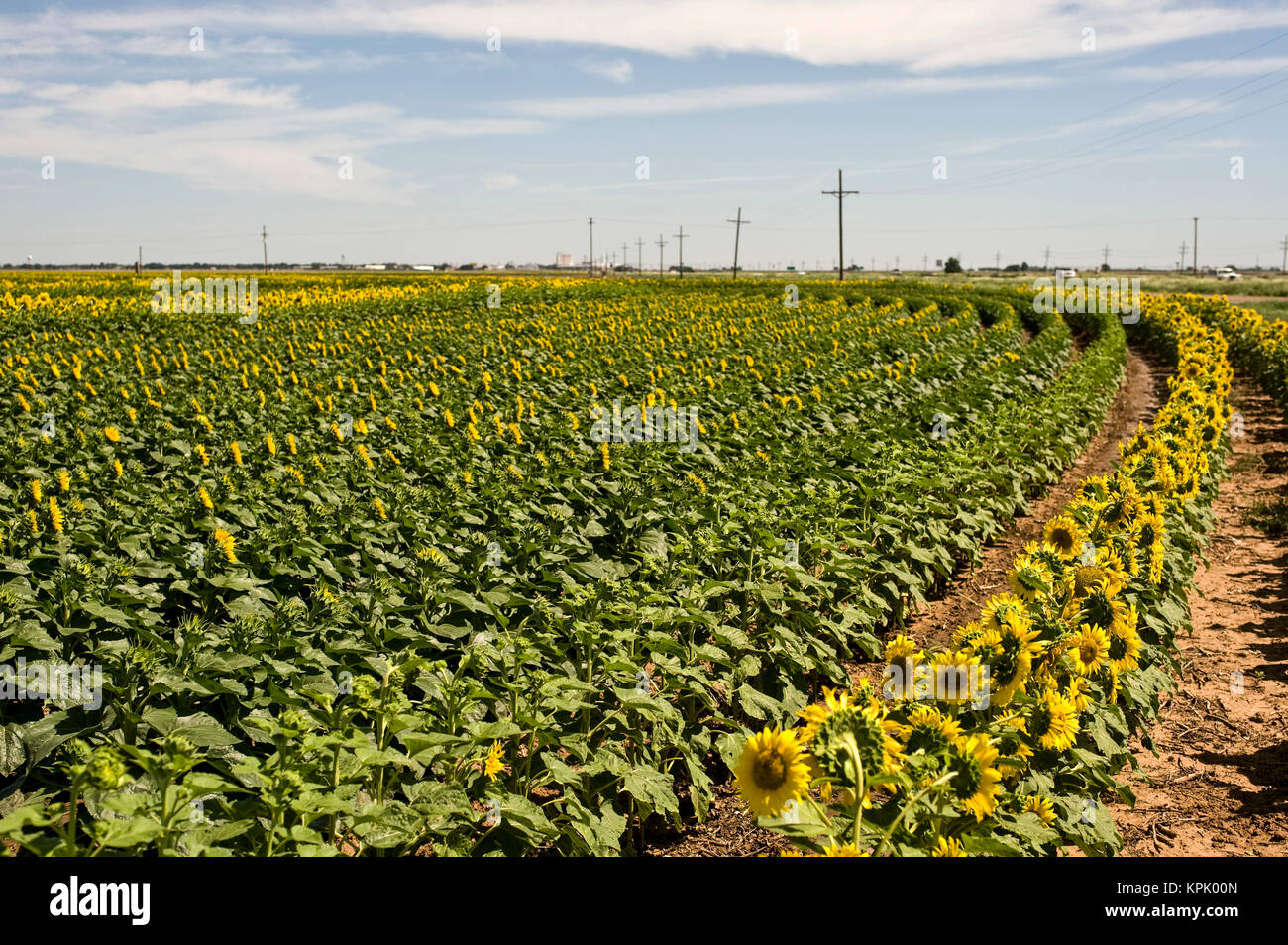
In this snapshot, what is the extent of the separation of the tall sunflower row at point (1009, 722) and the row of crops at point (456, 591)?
2.2 inches

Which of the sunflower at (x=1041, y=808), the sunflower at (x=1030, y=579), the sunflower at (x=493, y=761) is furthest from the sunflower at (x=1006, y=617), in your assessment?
the sunflower at (x=493, y=761)

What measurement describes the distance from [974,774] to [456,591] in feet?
9.08

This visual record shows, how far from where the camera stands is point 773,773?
2479 millimetres

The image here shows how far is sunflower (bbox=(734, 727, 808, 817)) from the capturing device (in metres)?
2.44

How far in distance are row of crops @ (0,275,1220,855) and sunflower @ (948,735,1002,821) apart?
Answer: 11 cm

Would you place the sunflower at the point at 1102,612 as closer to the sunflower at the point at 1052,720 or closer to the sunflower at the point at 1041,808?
the sunflower at the point at 1052,720

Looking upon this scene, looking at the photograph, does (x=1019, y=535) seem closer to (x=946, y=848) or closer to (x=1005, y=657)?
(x=1005, y=657)

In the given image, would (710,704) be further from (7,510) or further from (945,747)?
(7,510)

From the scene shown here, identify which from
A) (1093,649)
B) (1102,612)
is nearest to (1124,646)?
(1102,612)

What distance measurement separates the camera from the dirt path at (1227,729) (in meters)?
4.55

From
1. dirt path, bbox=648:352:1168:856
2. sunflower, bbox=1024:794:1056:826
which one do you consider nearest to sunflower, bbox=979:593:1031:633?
sunflower, bbox=1024:794:1056:826

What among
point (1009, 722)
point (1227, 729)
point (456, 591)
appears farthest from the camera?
point (1227, 729)

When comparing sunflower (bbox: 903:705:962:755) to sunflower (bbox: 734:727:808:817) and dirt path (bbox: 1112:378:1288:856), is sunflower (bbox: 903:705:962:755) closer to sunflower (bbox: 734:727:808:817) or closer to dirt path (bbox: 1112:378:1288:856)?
sunflower (bbox: 734:727:808:817)
